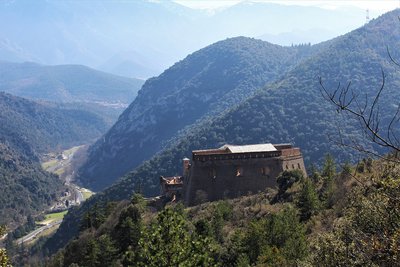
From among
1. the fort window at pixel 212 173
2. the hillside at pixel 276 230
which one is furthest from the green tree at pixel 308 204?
the fort window at pixel 212 173

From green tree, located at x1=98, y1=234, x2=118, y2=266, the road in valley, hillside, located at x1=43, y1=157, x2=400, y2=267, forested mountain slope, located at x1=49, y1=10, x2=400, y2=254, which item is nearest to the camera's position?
hillside, located at x1=43, y1=157, x2=400, y2=267

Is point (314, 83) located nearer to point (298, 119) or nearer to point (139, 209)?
point (298, 119)

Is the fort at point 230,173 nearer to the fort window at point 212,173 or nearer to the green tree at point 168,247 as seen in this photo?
the fort window at point 212,173

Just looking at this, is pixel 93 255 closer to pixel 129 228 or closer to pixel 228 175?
pixel 129 228

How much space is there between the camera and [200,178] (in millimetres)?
55188

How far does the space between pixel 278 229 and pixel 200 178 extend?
2386cm

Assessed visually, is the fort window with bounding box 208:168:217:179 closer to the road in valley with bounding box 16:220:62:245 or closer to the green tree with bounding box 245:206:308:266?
the green tree with bounding box 245:206:308:266

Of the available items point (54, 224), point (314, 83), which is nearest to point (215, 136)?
point (314, 83)

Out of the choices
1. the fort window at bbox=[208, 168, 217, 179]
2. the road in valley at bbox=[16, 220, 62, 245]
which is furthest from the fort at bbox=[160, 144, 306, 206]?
the road in valley at bbox=[16, 220, 62, 245]

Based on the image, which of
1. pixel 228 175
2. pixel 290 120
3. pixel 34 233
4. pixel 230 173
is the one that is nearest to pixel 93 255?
pixel 228 175

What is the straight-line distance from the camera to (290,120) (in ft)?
499

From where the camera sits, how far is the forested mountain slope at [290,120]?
132 m

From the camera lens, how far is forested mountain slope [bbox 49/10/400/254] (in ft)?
433

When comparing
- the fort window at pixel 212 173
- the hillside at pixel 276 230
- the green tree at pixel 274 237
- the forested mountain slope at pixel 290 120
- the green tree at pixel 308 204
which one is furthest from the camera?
the forested mountain slope at pixel 290 120
